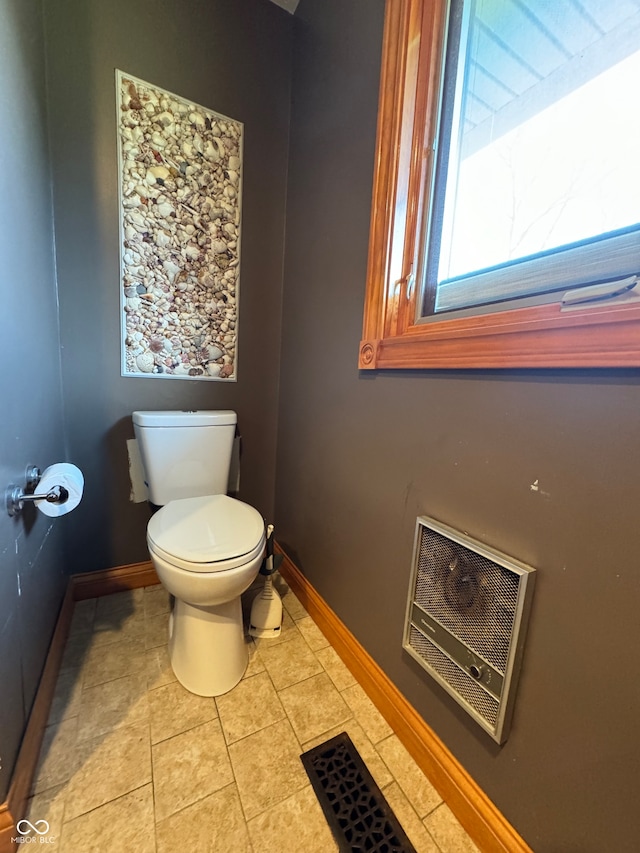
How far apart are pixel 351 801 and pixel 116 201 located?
2001 mm

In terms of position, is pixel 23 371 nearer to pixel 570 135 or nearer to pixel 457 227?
pixel 457 227

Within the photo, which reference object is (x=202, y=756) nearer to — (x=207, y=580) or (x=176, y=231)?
(x=207, y=580)

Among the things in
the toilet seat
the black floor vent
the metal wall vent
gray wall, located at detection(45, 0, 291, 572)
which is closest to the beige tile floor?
the black floor vent

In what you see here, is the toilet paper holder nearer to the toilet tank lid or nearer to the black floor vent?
the toilet tank lid

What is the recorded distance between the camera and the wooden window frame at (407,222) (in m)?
0.74

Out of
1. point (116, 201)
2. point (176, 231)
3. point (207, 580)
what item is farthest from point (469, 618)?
point (116, 201)

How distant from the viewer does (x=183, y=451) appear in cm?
135

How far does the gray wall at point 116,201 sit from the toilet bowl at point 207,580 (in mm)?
485

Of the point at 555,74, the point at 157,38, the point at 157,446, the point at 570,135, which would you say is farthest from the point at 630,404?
the point at 157,38

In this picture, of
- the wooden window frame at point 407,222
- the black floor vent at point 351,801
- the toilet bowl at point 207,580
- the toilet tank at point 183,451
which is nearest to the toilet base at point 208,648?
the toilet bowl at point 207,580

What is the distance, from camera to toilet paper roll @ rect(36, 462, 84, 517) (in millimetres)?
817

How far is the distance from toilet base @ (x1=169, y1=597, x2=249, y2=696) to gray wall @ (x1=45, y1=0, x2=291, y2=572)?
0.59m

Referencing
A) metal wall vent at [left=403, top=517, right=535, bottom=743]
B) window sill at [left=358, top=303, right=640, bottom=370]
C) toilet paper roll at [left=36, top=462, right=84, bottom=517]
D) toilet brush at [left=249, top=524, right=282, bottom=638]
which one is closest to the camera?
window sill at [left=358, top=303, right=640, bottom=370]

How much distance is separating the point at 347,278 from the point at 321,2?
1095 millimetres
